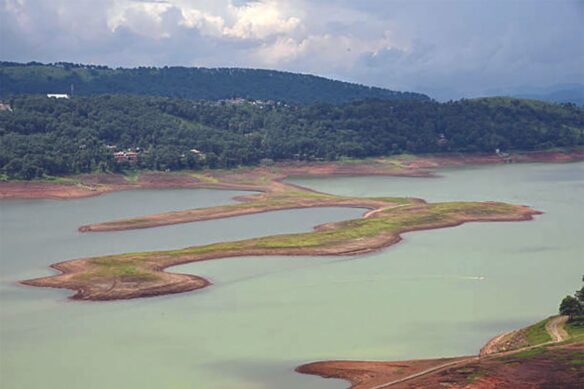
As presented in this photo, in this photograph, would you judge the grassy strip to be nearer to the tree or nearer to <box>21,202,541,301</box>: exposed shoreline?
<box>21,202,541,301</box>: exposed shoreline

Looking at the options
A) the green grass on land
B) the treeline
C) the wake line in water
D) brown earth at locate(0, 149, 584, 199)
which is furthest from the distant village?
the treeline

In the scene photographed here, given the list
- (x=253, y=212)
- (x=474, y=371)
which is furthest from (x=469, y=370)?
(x=253, y=212)

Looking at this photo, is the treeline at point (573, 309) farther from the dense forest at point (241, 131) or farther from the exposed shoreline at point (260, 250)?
the dense forest at point (241, 131)

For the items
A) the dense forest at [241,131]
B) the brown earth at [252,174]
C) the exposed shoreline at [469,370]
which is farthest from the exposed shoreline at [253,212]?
the exposed shoreline at [469,370]

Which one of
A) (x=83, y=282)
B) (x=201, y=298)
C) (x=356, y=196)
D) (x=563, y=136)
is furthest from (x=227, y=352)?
(x=563, y=136)

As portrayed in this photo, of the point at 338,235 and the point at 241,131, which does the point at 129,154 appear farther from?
the point at 338,235

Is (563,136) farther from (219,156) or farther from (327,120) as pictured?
(219,156)

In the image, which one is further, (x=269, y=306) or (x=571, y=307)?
(x=269, y=306)
